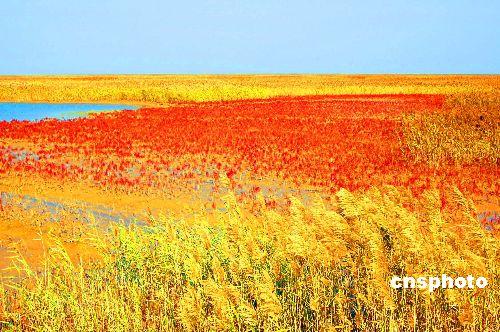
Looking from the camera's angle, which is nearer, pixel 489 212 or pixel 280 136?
pixel 489 212

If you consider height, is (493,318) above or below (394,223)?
below

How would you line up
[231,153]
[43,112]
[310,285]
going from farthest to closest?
[43,112], [231,153], [310,285]

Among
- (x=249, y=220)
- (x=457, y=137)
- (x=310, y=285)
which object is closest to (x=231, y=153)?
(x=457, y=137)

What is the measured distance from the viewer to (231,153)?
16.4 m

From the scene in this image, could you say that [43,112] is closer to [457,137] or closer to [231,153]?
[231,153]

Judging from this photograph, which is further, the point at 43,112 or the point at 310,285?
the point at 43,112

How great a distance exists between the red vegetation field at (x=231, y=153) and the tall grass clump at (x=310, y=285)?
19.7 ft

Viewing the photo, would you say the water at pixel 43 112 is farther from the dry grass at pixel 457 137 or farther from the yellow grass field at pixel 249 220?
the dry grass at pixel 457 137

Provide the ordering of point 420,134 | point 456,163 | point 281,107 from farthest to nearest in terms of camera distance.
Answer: point 281,107, point 420,134, point 456,163

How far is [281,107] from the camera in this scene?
33438 millimetres

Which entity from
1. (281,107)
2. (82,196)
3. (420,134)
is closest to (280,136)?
(420,134)

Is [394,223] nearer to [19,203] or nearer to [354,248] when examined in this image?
[354,248]

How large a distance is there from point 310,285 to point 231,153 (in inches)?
463

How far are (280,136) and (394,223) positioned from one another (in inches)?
603
